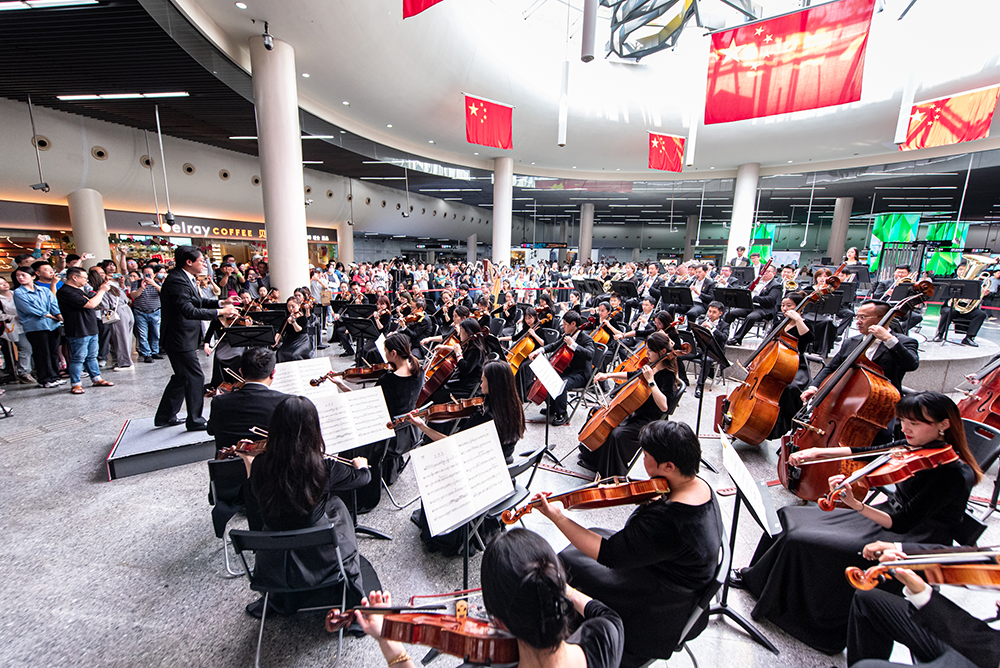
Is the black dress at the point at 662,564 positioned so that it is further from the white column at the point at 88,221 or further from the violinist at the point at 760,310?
the white column at the point at 88,221

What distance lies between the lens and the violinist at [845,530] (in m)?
1.96

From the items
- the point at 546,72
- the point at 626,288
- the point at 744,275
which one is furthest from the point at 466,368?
the point at 744,275

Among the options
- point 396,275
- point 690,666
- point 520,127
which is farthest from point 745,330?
point 396,275

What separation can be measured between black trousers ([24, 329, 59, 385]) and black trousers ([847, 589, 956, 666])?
8.91m

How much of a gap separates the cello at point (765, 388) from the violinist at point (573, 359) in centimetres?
154

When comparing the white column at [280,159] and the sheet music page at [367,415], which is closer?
the sheet music page at [367,415]

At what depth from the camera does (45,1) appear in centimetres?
482

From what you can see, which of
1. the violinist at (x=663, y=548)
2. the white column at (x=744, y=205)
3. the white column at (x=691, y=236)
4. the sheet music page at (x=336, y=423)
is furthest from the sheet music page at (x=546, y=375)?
the white column at (x=691, y=236)

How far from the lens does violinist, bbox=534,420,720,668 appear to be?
1.62m

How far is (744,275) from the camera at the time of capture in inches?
410

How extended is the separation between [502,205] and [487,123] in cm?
622

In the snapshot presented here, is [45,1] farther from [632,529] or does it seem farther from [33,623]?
[632,529]

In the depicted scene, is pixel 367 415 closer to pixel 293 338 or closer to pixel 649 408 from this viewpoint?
pixel 649 408

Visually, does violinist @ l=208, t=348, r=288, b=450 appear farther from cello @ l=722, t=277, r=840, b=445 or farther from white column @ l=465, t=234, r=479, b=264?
white column @ l=465, t=234, r=479, b=264
